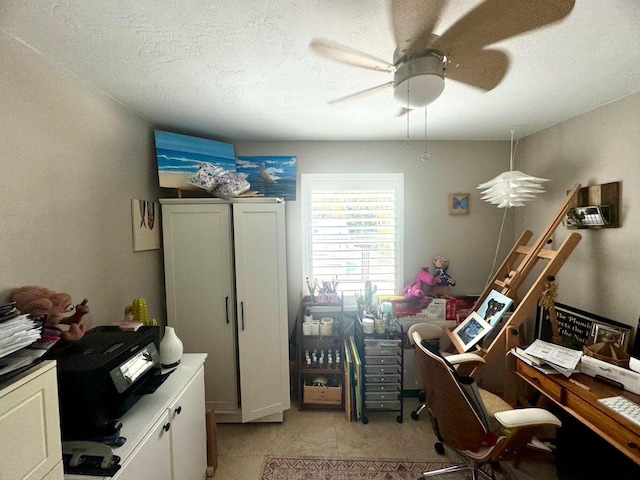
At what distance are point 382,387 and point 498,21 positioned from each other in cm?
241

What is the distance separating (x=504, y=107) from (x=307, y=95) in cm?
138

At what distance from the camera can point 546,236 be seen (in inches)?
77.3

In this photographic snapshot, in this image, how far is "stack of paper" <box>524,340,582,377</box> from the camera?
59.3 inches

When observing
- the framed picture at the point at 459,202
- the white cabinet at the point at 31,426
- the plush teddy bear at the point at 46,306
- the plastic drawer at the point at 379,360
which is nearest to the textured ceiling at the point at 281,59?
the framed picture at the point at 459,202

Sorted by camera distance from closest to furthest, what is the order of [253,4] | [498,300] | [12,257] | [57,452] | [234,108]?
1. [57,452]
2. [253,4]
3. [12,257]
4. [234,108]
5. [498,300]

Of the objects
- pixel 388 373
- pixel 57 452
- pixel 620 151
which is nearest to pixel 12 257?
pixel 57 452

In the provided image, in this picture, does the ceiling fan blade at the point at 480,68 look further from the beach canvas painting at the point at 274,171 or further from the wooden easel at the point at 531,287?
the beach canvas painting at the point at 274,171

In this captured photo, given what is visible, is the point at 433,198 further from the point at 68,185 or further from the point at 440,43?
the point at 68,185

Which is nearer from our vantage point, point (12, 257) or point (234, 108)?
point (12, 257)

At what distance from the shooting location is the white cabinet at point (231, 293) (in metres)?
2.06

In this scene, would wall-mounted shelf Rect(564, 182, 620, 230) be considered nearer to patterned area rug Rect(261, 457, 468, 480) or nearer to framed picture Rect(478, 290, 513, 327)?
framed picture Rect(478, 290, 513, 327)

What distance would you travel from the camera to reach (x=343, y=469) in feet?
5.95

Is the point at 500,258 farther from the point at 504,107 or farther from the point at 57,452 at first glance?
the point at 57,452

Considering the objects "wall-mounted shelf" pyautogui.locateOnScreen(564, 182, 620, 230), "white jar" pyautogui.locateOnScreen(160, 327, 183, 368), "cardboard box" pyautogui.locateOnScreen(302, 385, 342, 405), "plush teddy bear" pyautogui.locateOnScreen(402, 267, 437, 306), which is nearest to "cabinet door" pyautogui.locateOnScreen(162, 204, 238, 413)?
"white jar" pyautogui.locateOnScreen(160, 327, 183, 368)
